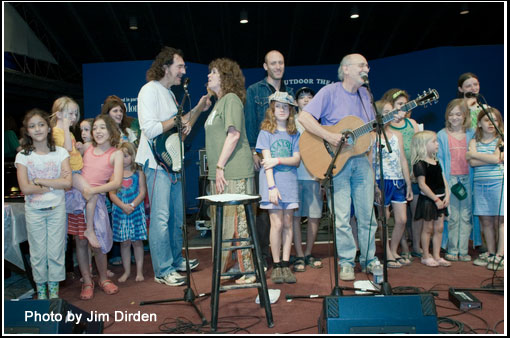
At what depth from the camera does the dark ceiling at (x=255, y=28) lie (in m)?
7.56

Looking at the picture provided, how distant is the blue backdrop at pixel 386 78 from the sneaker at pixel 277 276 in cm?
379

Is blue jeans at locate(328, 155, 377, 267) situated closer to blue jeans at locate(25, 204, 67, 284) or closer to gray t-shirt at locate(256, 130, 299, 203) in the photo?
gray t-shirt at locate(256, 130, 299, 203)

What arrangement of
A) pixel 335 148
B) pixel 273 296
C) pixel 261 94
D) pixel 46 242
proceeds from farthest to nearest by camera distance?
1. pixel 261 94
2. pixel 335 148
3. pixel 46 242
4. pixel 273 296

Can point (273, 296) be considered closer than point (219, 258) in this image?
No

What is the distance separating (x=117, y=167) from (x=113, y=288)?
101 cm

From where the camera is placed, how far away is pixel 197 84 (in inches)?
328

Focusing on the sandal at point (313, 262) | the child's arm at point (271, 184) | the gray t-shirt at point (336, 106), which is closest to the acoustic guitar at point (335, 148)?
the gray t-shirt at point (336, 106)

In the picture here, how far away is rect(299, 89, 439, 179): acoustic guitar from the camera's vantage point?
141 inches

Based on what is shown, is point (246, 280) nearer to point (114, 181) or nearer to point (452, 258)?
point (114, 181)

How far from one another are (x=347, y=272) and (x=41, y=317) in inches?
91.4

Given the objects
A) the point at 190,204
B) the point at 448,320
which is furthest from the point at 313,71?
the point at 448,320

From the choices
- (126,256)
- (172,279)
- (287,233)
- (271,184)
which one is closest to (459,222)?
(287,233)

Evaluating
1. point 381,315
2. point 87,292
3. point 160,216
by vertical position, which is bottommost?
point 87,292

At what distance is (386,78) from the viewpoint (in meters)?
8.38
